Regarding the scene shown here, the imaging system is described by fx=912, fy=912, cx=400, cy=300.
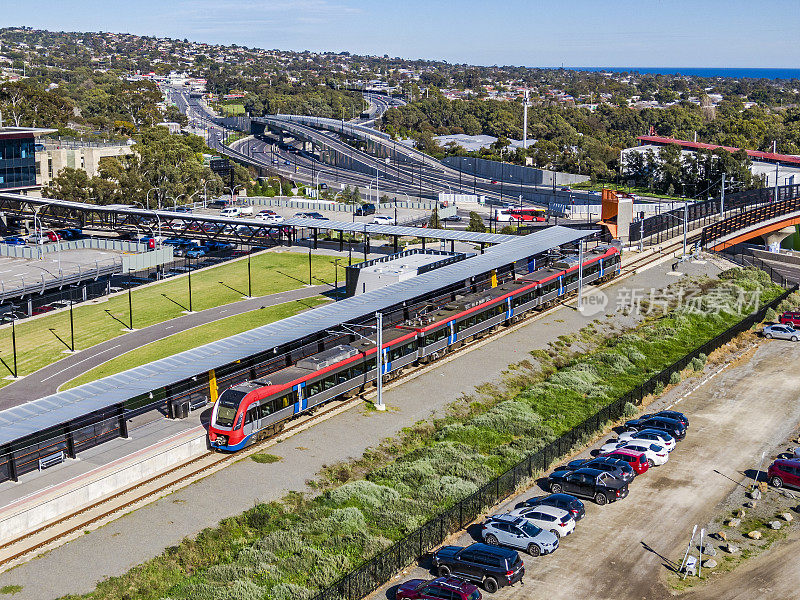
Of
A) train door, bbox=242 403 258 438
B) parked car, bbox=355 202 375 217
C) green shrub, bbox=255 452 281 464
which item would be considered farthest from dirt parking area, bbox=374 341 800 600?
parked car, bbox=355 202 375 217

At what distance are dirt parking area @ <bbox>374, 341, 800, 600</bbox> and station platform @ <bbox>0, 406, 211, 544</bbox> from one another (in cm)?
1165

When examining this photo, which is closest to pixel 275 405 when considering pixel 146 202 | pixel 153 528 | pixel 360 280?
pixel 153 528

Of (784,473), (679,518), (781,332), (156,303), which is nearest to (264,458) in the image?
A: (679,518)

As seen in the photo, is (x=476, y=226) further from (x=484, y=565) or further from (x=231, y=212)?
(x=484, y=565)

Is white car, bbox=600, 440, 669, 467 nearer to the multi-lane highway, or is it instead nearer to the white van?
the white van

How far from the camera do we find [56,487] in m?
32.2

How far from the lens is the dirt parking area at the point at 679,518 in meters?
28.1

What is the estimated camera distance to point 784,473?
119 feet

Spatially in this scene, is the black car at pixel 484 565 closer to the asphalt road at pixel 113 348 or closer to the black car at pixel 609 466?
the black car at pixel 609 466

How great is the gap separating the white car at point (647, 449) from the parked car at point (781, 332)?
86.9 feet

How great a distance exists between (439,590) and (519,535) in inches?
179

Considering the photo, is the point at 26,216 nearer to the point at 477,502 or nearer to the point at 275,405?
the point at 275,405

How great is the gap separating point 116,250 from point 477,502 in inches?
2401

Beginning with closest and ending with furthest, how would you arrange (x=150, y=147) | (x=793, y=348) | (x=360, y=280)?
1. (x=793, y=348)
2. (x=360, y=280)
3. (x=150, y=147)
